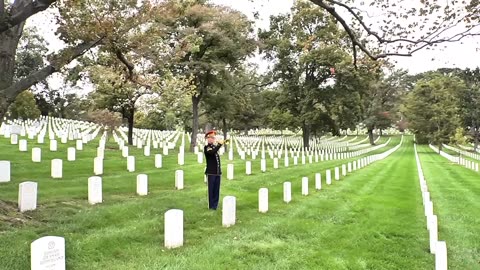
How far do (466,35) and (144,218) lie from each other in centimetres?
775

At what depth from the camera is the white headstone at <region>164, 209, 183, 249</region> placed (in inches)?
296

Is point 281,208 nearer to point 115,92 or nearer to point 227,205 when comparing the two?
point 227,205

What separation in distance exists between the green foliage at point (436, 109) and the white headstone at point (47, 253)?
59.3 meters

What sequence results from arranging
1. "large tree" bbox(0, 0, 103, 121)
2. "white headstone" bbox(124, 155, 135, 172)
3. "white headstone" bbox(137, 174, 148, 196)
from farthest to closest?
"white headstone" bbox(124, 155, 135, 172), "white headstone" bbox(137, 174, 148, 196), "large tree" bbox(0, 0, 103, 121)

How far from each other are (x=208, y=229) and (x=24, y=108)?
42.6 metres

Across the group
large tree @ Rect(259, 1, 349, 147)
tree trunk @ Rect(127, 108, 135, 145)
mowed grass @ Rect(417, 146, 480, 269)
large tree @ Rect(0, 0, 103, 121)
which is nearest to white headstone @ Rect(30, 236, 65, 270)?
large tree @ Rect(0, 0, 103, 121)

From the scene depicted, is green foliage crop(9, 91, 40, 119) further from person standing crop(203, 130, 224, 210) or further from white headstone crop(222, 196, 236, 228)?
white headstone crop(222, 196, 236, 228)

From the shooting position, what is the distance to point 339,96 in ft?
160

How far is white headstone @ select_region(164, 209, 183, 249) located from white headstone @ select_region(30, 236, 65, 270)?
2.40 metres

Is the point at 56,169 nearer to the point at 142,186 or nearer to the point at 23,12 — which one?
the point at 142,186

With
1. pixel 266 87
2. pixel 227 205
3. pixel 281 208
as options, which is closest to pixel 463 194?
pixel 281 208

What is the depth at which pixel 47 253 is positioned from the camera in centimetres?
507

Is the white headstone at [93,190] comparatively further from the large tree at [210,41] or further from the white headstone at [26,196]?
the large tree at [210,41]

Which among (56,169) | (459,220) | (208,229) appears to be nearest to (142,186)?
(56,169)
